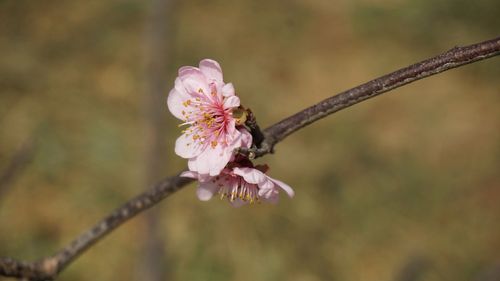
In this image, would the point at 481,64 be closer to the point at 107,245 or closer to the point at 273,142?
the point at 107,245

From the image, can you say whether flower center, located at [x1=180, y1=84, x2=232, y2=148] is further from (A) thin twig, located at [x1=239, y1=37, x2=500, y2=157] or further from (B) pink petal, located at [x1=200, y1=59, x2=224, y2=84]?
(A) thin twig, located at [x1=239, y1=37, x2=500, y2=157]

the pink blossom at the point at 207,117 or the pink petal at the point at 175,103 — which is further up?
the pink petal at the point at 175,103

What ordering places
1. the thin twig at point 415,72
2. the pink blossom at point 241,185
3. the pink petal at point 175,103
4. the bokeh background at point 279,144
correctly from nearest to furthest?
the thin twig at point 415,72
the pink blossom at point 241,185
the pink petal at point 175,103
the bokeh background at point 279,144

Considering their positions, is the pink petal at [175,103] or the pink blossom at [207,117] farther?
the pink petal at [175,103]

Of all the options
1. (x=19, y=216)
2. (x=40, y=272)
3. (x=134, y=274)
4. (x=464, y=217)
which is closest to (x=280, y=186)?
(x=40, y=272)

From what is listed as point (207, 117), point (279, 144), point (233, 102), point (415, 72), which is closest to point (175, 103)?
point (207, 117)

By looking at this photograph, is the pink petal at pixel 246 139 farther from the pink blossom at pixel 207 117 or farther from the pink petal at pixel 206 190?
the pink petal at pixel 206 190

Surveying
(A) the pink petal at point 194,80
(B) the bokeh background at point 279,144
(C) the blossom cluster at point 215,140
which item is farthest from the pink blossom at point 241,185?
(B) the bokeh background at point 279,144

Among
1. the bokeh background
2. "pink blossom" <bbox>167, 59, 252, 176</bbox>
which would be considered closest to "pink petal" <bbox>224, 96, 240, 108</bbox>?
"pink blossom" <bbox>167, 59, 252, 176</bbox>
